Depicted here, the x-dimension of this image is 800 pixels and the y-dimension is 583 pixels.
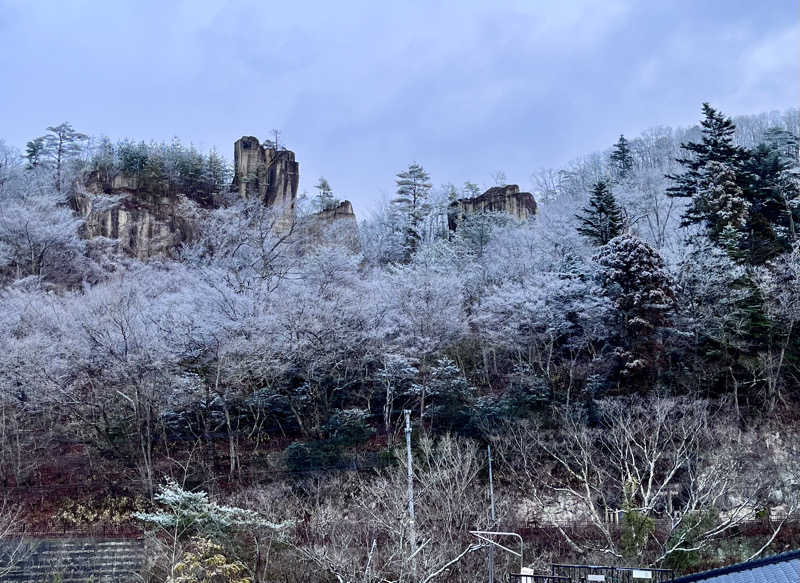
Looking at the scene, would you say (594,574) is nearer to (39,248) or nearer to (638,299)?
(638,299)

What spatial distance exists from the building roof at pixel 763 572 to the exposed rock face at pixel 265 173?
34.6 metres

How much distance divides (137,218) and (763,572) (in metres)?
36.7

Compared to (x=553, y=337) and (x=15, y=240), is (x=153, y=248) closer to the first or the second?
(x=15, y=240)

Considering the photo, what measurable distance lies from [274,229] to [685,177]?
69.0 feet

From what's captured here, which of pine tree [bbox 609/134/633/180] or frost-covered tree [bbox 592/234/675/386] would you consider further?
pine tree [bbox 609/134/633/180]

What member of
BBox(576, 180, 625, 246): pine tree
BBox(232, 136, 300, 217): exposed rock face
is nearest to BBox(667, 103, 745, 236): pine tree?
BBox(576, 180, 625, 246): pine tree

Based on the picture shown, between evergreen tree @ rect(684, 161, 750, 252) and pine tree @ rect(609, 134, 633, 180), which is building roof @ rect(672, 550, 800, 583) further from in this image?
pine tree @ rect(609, 134, 633, 180)

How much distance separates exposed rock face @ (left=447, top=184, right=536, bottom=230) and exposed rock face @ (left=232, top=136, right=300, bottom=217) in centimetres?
1025

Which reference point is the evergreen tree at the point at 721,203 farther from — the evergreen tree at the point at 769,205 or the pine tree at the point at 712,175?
the evergreen tree at the point at 769,205

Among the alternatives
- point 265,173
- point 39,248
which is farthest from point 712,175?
point 39,248

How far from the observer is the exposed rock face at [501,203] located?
144 feet

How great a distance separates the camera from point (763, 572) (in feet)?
26.7

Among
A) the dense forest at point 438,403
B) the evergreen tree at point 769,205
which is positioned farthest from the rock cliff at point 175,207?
the evergreen tree at point 769,205

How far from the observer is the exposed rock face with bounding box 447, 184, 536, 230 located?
44.0m
